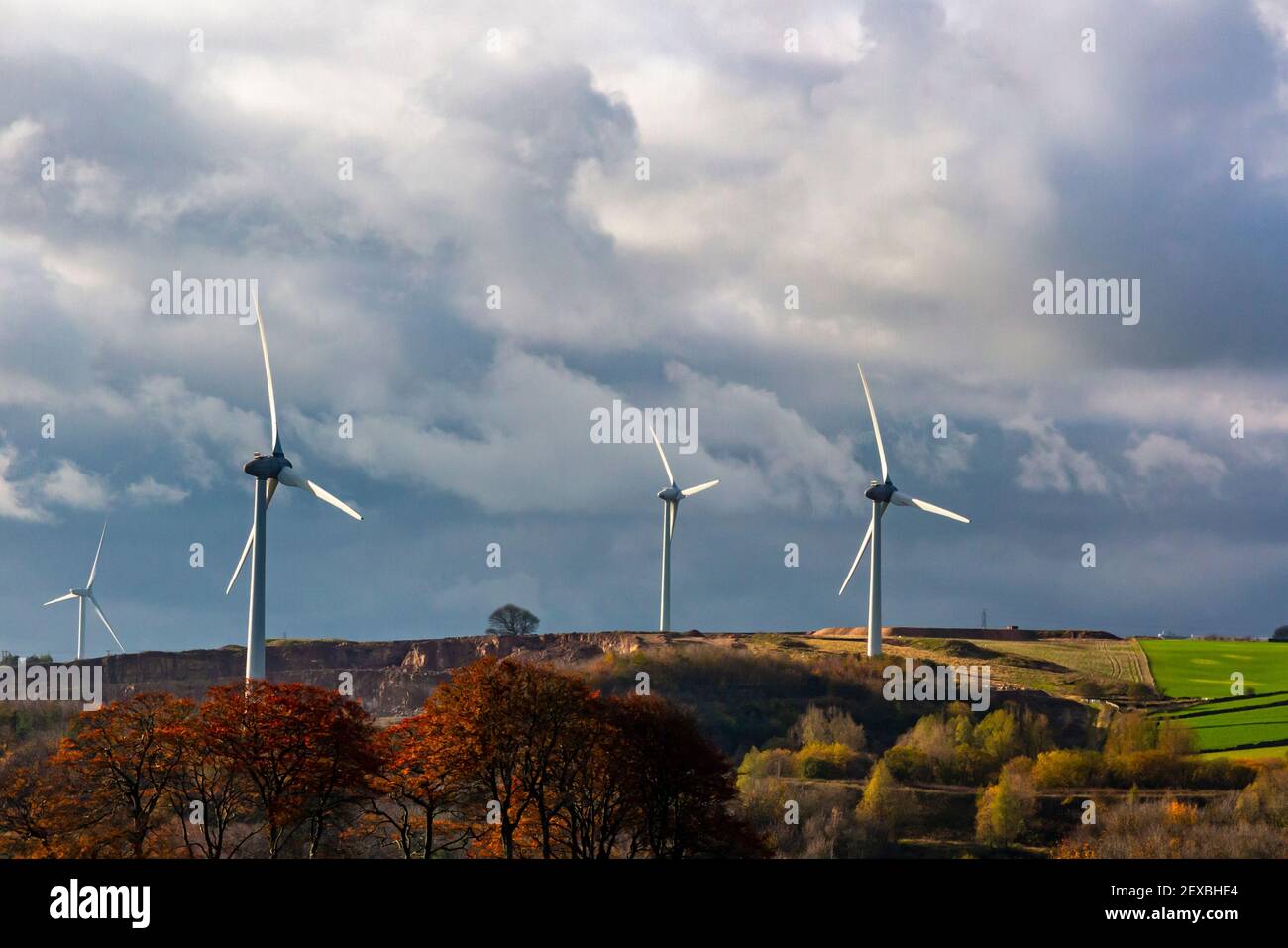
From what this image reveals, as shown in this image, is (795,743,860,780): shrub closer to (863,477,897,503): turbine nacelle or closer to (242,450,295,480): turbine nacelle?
(863,477,897,503): turbine nacelle

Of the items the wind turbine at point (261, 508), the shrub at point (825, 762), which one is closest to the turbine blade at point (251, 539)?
the wind turbine at point (261, 508)

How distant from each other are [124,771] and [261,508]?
1131 inches

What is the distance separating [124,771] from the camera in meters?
96.6

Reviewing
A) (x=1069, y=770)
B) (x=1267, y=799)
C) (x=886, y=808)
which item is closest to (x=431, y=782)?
(x=886, y=808)

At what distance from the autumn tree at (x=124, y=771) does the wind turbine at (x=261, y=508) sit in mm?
15258

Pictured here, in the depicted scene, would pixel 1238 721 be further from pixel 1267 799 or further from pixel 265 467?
pixel 265 467

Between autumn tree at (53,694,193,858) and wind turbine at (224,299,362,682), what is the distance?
1526 centimetres

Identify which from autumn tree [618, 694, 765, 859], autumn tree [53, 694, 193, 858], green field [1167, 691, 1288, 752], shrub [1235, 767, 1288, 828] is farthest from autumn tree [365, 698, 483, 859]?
green field [1167, 691, 1288, 752]

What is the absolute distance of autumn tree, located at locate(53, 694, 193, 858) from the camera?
309 feet

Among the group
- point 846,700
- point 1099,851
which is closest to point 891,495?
point 846,700

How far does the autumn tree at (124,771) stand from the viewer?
94.1 metres

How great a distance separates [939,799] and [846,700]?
34628 mm
